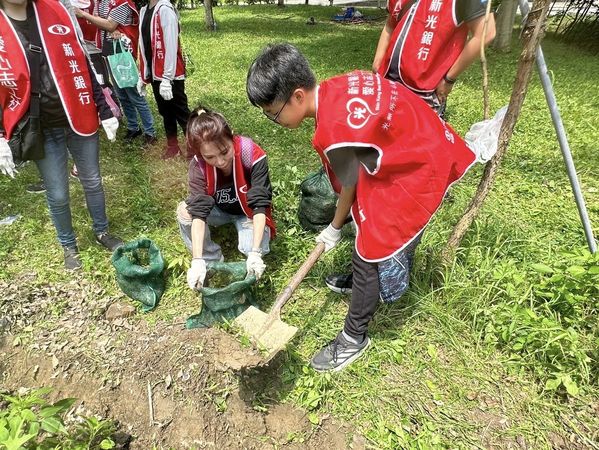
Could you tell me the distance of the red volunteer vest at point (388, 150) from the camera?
1.63m

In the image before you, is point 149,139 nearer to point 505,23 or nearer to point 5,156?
point 5,156

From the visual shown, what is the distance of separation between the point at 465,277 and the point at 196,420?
1.68m

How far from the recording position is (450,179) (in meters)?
1.88

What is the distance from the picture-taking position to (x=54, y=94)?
2.36 meters

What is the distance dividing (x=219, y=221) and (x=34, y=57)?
1.38m

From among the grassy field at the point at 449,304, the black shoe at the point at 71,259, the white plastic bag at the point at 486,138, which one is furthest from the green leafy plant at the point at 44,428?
the white plastic bag at the point at 486,138

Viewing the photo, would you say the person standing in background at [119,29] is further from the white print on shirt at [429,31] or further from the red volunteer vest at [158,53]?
the white print on shirt at [429,31]

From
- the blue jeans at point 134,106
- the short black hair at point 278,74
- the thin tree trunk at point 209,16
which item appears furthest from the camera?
the thin tree trunk at point 209,16

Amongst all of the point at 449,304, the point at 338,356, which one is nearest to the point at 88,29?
the point at 338,356

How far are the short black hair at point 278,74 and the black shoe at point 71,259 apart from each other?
193 centimetres

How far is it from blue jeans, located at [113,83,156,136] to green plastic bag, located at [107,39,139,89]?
0.71 ft

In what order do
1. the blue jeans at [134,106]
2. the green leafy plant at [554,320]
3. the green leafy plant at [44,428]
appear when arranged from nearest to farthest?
the green leafy plant at [44,428], the green leafy plant at [554,320], the blue jeans at [134,106]

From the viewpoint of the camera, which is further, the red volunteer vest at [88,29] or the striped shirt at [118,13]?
the red volunteer vest at [88,29]

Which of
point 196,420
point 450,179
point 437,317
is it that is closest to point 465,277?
point 437,317
